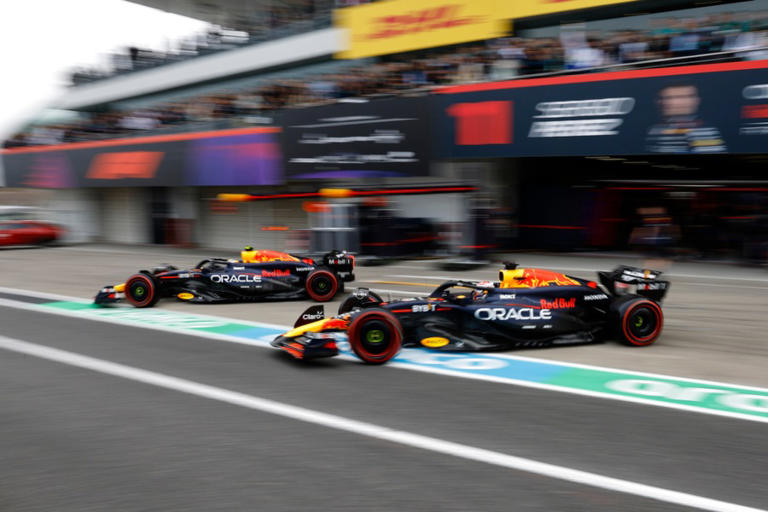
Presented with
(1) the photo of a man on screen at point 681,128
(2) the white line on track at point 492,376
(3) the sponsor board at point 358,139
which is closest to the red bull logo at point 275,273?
(2) the white line on track at point 492,376

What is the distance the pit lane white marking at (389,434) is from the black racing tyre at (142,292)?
308 cm

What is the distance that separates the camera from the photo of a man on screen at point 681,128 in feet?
42.2

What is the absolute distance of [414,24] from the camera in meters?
18.2

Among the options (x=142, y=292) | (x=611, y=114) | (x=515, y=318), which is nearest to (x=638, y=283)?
(x=515, y=318)

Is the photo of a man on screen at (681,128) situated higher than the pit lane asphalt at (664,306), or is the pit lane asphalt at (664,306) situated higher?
the photo of a man on screen at (681,128)

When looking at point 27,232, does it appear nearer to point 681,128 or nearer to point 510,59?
point 510,59

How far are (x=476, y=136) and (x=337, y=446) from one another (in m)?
12.2

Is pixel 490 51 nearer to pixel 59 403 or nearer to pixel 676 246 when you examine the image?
pixel 676 246

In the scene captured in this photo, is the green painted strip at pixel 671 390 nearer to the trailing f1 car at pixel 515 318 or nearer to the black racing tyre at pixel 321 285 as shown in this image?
the trailing f1 car at pixel 515 318

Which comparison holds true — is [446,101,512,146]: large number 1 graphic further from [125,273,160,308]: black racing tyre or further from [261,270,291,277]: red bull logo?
[125,273,160,308]: black racing tyre

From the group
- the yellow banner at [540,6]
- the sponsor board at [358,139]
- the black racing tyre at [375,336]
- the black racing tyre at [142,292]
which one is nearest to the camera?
the black racing tyre at [375,336]

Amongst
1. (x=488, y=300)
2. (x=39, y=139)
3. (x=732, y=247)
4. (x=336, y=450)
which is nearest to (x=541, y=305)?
(x=488, y=300)

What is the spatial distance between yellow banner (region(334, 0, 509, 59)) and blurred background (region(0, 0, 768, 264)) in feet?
0.16

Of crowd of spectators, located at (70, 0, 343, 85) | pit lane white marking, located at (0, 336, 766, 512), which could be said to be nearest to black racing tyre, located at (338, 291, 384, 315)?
pit lane white marking, located at (0, 336, 766, 512)
